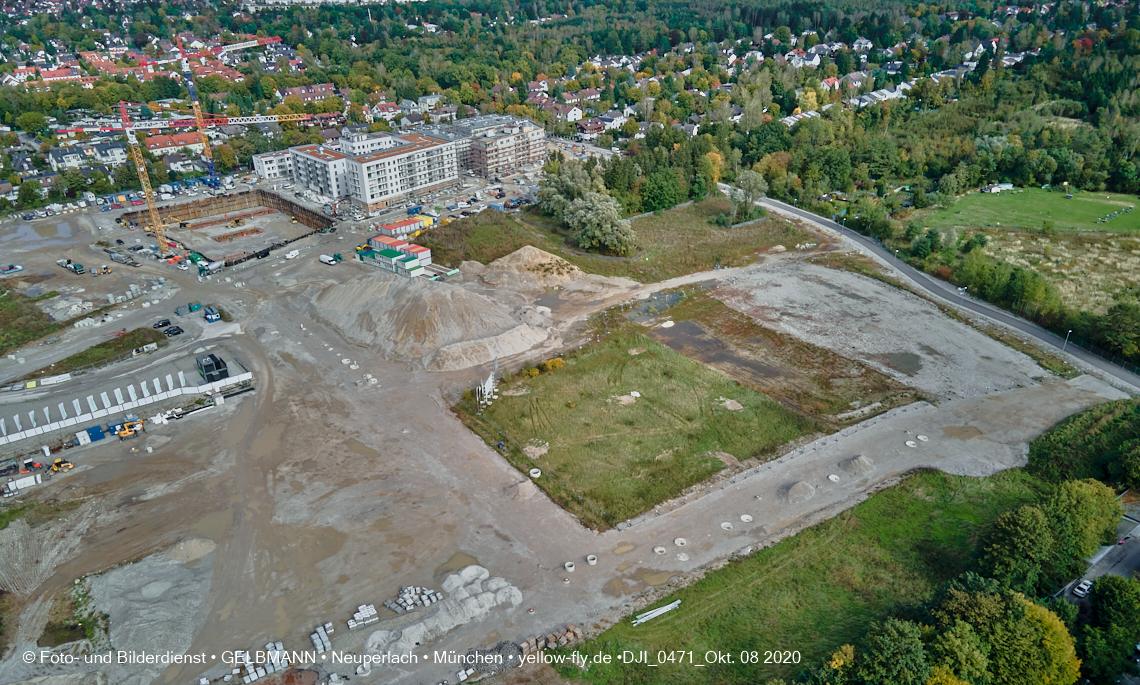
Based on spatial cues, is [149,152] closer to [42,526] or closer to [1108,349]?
[42,526]

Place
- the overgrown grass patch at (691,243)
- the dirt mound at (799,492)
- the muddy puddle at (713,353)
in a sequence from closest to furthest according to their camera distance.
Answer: the dirt mound at (799,492)
the muddy puddle at (713,353)
the overgrown grass patch at (691,243)

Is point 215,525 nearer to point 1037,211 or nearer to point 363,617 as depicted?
point 363,617

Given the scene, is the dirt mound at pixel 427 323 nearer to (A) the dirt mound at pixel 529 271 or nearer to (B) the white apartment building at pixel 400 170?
(A) the dirt mound at pixel 529 271

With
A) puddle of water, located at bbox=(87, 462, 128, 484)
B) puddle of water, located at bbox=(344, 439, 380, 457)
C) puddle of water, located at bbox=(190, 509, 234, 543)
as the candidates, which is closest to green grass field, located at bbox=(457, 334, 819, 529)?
puddle of water, located at bbox=(344, 439, 380, 457)

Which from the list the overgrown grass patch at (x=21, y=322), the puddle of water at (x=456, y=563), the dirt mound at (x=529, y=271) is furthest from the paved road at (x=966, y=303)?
the overgrown grass patch at (x=21, y=322)

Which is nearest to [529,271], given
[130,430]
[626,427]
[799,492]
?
[626,427]

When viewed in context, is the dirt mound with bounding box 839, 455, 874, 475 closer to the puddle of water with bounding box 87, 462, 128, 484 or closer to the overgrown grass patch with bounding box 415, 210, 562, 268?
the overgrown grass patch with bounding box 415, 210, 562, 268
